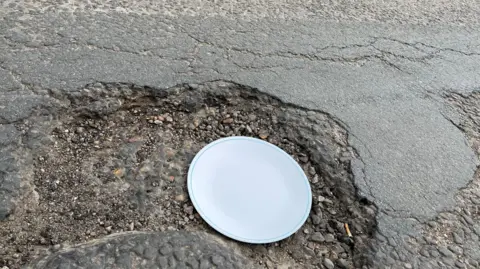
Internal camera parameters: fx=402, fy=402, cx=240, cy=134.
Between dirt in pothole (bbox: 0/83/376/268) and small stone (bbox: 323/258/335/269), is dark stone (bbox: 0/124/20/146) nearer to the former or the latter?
dirt in pothole (bbox: 0/83/376/268)

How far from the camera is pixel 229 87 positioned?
2.17m

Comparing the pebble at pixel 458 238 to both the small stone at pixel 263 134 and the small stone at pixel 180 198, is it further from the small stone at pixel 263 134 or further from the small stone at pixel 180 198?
the small stone at pixel 180 198

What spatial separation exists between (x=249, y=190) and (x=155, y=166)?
0.44 m

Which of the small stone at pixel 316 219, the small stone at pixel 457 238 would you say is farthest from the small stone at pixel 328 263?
the small stone at pixel 457 238

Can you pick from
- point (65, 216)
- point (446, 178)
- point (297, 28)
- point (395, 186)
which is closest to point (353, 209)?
point (395, 186)

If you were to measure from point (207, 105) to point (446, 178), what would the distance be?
1.26 metres

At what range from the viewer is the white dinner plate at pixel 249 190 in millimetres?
1671

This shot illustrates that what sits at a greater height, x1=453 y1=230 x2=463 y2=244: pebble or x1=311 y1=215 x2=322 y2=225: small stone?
x1=311 y1=215 x2=322 y2=225: small stone

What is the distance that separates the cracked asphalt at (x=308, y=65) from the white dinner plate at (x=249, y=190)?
34 cm

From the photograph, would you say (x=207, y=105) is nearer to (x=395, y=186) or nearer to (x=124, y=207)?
(x=124, y=207)

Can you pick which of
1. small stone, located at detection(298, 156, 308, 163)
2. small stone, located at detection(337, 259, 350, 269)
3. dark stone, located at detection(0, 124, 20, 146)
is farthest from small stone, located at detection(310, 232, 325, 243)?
dark stone, located at detection(0, 124, 20, 146)

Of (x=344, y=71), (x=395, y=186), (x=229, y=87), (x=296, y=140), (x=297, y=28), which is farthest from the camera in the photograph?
(x=297, y=28)

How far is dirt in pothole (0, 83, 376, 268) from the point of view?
158cm

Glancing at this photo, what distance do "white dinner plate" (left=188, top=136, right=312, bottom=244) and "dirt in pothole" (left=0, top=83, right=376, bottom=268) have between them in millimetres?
53
